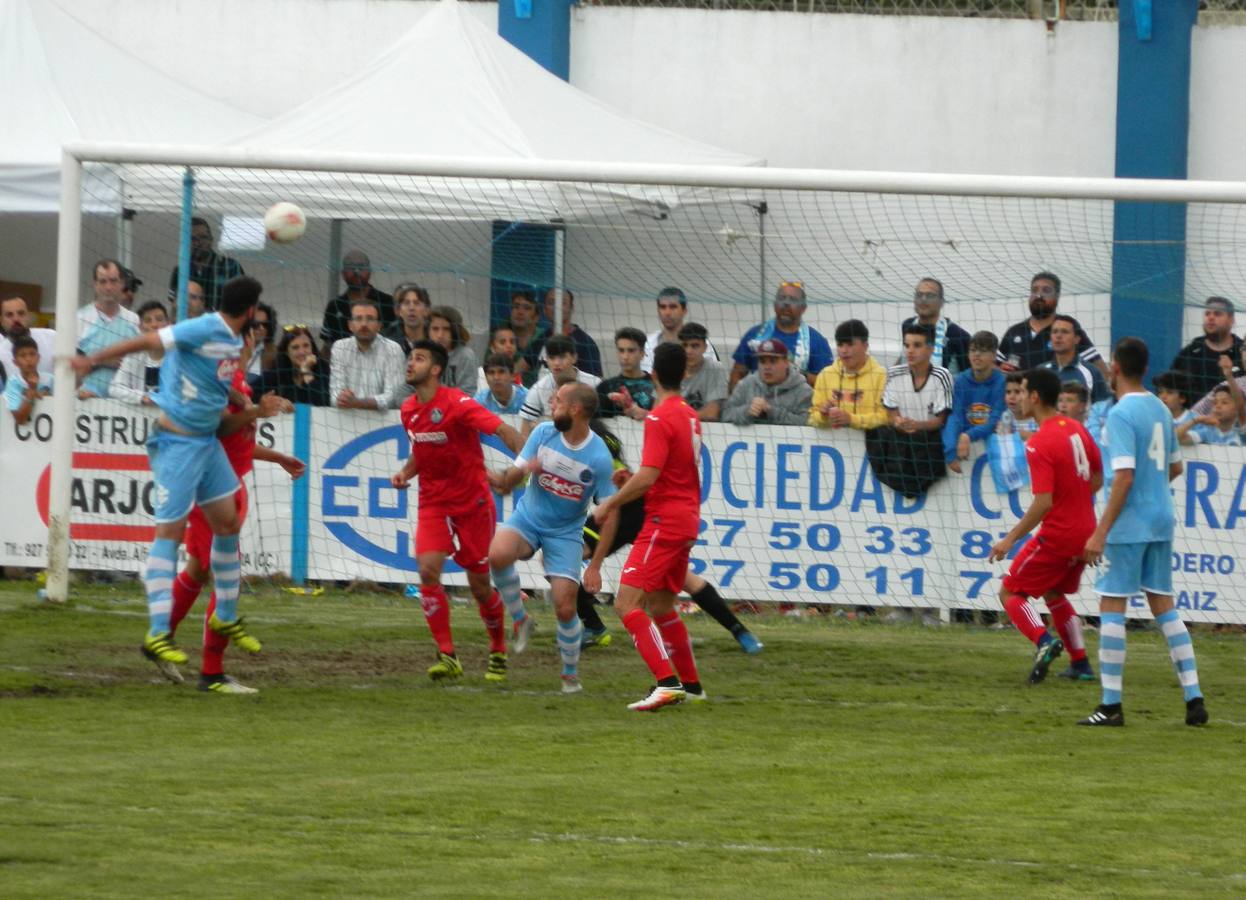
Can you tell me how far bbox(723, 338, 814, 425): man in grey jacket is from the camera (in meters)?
13.8

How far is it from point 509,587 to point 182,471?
2088 millimetres

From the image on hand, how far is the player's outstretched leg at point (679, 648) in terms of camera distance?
9680 mm

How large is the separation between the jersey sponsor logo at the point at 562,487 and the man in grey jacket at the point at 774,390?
3.64 m

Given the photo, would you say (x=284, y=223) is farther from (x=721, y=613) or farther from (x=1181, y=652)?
(x=1181, y=652)

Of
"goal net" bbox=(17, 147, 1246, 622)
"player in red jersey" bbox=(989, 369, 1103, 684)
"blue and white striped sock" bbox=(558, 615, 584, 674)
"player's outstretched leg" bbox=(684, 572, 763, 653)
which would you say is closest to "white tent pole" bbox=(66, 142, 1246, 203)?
"goal net" bbox=(17, 147, 1246, 622)

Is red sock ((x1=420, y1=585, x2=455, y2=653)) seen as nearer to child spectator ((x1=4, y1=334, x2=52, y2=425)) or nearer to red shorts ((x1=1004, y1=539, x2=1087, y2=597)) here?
red shorts ((x1=1004, y1=539, x2=1087, y2=597))

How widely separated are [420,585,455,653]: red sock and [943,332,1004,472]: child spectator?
4584mm

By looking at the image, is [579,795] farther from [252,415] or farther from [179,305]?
[179,305]

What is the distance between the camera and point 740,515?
44.4ft

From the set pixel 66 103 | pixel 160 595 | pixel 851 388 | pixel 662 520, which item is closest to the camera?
pixel 662 520

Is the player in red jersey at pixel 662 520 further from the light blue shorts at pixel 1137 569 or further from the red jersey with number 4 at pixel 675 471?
the light blue shorts at pixel 1137 569

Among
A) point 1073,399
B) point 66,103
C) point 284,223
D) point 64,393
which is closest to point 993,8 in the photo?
point 1073,399

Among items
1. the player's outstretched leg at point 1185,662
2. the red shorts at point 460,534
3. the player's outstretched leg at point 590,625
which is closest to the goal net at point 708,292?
the player's outstretched leg at point 590,625

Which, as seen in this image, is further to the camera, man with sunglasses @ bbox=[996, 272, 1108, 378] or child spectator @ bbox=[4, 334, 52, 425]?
child spectator @ bbox=[4, 334, 52, 425]
